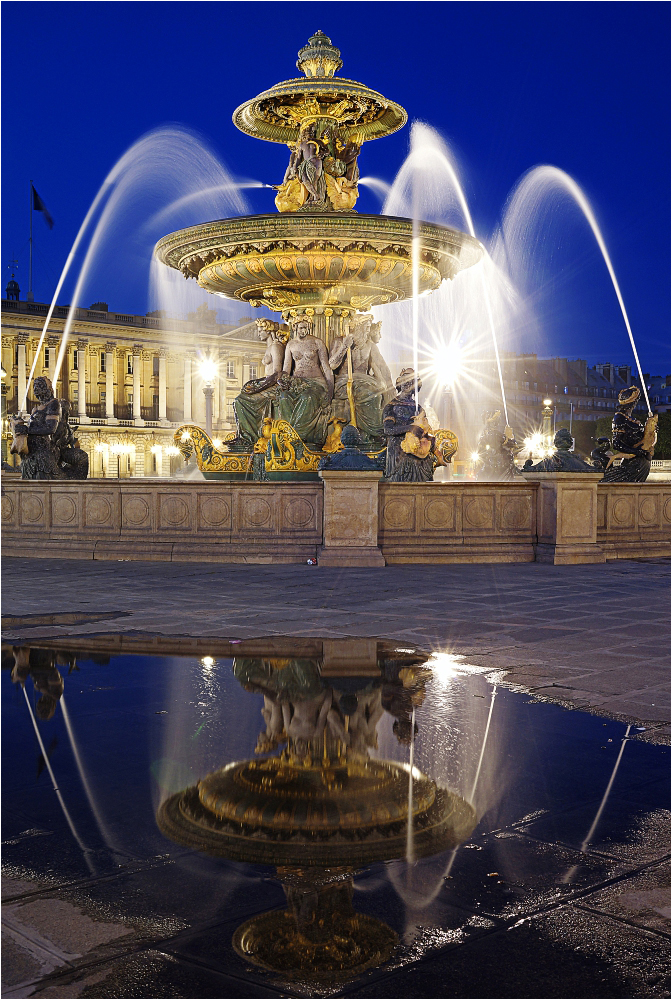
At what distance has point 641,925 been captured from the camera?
300cm

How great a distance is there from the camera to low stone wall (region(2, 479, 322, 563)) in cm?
1390

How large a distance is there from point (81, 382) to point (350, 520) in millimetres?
92330

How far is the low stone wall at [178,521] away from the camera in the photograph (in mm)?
13898

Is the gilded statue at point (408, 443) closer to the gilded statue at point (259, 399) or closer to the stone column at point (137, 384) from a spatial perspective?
the gilded statue at point (259, 399)

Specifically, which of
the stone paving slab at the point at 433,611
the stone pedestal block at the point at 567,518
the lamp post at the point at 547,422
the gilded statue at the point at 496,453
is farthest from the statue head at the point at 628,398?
the lamp post at the point at 547,422

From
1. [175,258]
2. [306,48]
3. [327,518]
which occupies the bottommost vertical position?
[327,518]

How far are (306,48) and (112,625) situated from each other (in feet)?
46.7

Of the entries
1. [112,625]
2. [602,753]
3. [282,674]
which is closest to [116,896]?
[602,753]

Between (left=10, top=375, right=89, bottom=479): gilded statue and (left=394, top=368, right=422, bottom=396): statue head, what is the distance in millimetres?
5192

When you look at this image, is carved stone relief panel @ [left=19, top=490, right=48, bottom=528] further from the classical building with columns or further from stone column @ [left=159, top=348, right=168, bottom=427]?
stone column @ [left=159, top=348, right=168, bottom=427]

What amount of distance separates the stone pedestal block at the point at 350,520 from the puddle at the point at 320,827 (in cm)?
693

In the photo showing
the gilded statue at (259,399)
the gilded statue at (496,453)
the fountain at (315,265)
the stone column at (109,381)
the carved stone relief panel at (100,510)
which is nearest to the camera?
the carved stone relief panel at (100,510)

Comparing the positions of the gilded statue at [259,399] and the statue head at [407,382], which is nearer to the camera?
the statue head at [407,382]

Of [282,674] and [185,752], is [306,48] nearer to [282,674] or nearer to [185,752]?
[282,674]
